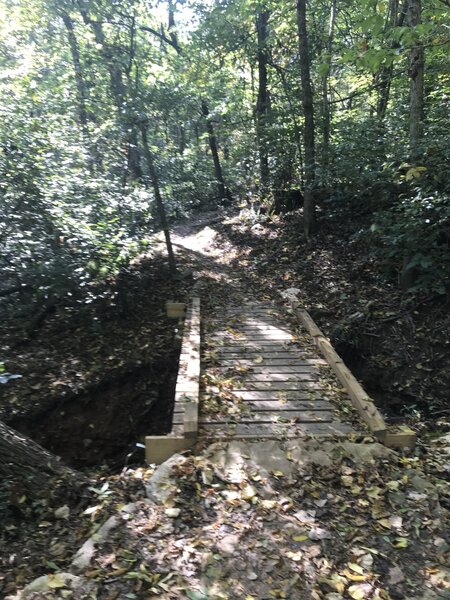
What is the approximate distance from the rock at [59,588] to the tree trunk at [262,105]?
1133cm

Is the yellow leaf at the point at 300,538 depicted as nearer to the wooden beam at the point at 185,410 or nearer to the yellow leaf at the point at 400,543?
the yellow leaf at the point at 400,543

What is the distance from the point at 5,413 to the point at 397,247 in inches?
266

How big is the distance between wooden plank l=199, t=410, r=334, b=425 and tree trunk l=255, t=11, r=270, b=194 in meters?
9.28

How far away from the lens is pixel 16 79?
8.58 meters

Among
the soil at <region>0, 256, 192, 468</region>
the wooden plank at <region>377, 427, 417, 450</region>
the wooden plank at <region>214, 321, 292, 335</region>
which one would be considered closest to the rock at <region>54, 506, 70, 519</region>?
the soil at <region>0, 256, 192, 468</region>

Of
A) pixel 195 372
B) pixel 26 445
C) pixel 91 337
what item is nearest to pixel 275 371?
pixel 195 372

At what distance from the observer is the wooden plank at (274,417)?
441cm

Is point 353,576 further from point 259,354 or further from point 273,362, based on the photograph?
point 259,354

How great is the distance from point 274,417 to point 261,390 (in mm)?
602

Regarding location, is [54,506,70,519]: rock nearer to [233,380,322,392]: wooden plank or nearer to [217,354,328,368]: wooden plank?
[233,380,322,392]: wooden plank

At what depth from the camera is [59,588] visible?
2648 mm

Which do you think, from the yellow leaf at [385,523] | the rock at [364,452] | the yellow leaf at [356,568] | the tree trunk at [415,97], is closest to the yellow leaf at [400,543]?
the yellow leaf at [385,523]

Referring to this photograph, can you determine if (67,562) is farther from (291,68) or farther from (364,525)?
(291,68)

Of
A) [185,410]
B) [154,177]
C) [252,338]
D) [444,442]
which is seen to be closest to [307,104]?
[154,177]
